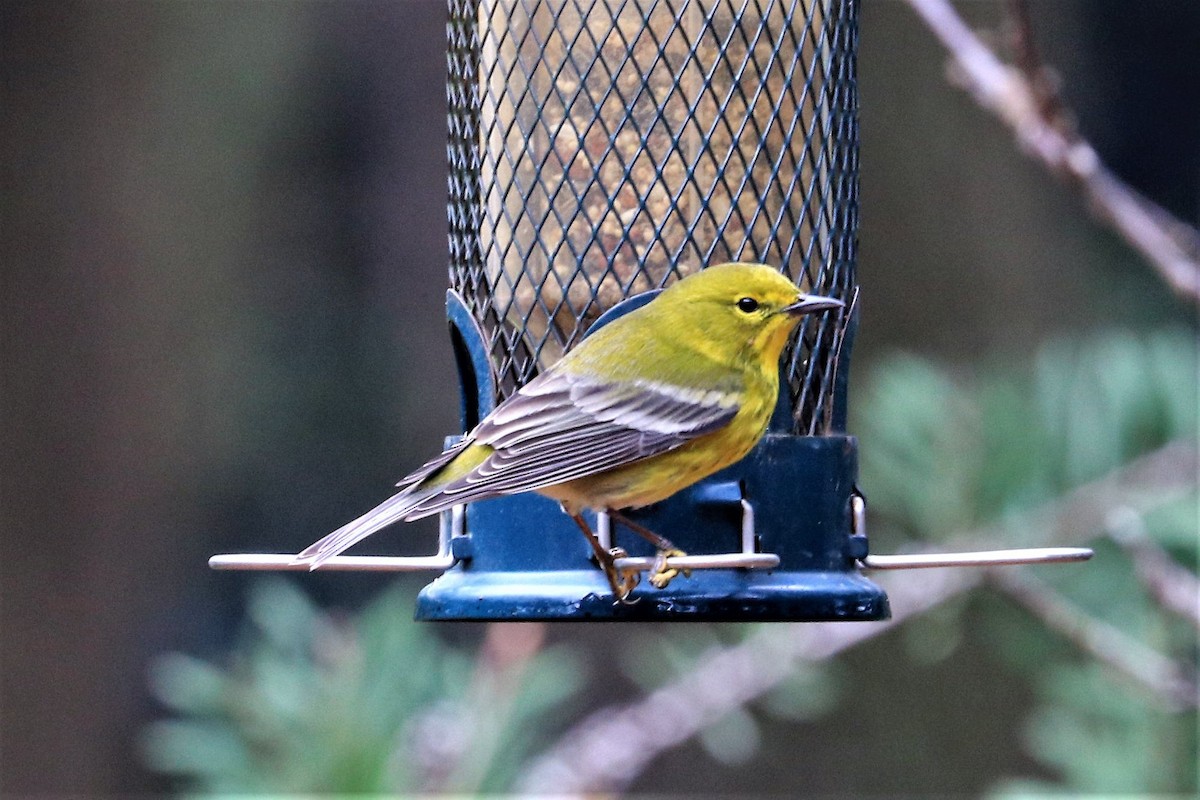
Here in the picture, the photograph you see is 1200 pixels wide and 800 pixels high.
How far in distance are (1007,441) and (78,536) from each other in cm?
420

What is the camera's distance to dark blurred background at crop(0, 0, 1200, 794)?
743 cm

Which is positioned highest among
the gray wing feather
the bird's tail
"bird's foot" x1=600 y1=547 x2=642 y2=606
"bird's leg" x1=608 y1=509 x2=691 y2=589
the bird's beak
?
the bird's beak

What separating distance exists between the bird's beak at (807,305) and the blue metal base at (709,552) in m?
0.36

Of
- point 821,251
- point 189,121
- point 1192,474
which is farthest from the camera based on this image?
point 189,121

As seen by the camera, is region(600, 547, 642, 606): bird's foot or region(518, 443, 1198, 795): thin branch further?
region(518, 443, 1198, 795): thin branch

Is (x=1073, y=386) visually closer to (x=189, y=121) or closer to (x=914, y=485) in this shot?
(x=914, y=485)

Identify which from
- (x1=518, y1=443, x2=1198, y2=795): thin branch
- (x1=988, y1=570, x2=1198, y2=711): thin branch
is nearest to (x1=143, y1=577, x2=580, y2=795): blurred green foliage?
(x1=518, y1=443, x2=1198, y2=795): thin branch

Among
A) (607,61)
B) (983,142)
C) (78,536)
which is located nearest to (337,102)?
(78,536)

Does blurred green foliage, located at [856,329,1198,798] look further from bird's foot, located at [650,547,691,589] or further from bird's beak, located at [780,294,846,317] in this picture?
bird's foot, located at [650,547,691,589]

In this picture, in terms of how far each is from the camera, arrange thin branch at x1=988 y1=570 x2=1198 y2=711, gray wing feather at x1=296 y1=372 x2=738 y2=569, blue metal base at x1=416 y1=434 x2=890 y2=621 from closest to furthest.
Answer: gray wing feather at x1=296 y1=372 x2=738 y2=569 → blue metal base at x1=416 y1=434 x2=890 y2=621 → thin branch at x1=988 y1=570 x2=1198 y2=711

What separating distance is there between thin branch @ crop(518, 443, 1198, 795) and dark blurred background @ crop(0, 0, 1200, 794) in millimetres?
1967

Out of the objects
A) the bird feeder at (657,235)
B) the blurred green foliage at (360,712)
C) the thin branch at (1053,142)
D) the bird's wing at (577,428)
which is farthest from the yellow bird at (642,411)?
the blurred green foliage at (360,712)

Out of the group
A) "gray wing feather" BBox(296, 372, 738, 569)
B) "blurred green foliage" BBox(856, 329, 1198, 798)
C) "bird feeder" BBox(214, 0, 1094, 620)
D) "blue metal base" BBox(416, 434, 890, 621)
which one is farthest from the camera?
"blurred green foliage" BBox(856, 329, 1198, 798)

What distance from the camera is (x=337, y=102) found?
24.6 ft
